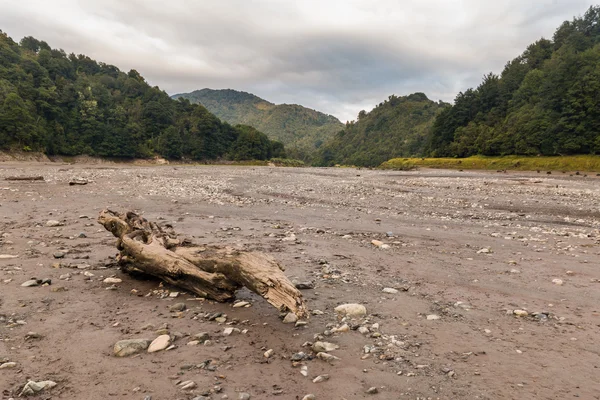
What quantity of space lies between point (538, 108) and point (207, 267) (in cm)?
10932

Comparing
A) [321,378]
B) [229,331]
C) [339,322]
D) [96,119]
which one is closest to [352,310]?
[339,322]

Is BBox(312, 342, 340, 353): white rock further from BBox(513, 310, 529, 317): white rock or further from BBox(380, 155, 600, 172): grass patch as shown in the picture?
BBox(380, 155, 600, 172): grass patch

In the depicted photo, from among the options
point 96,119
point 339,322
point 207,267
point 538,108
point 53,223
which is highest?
point 96,119

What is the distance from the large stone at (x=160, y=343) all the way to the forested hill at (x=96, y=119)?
4046 inches

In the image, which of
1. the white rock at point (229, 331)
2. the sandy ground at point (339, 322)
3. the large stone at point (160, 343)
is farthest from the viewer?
the white rock at point (229, 331)

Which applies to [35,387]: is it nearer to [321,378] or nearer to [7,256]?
[321,378]

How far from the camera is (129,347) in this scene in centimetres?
481

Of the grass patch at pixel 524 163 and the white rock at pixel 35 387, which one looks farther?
the grass patch at pixel 524 163

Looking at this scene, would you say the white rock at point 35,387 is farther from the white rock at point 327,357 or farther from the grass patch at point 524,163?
the grass patch at point 524,163

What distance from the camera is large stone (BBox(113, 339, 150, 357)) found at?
15.5 ft

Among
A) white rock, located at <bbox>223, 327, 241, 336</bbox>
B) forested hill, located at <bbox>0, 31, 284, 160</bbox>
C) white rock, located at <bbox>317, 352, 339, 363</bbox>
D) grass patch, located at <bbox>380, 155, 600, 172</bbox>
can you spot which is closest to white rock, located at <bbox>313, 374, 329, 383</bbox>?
white rock, located at <bbox>317, 352, 339, 363</bbox>

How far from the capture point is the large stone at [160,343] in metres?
4.86

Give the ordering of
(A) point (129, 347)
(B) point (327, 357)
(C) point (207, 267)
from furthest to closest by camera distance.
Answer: (C) point (207, 267) < (A) point (129, 347) < (B) point (327, 357)

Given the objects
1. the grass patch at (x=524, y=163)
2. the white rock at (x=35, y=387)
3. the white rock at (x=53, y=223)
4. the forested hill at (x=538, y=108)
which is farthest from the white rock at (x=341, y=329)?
the forested hill at (x=538, y=108)
